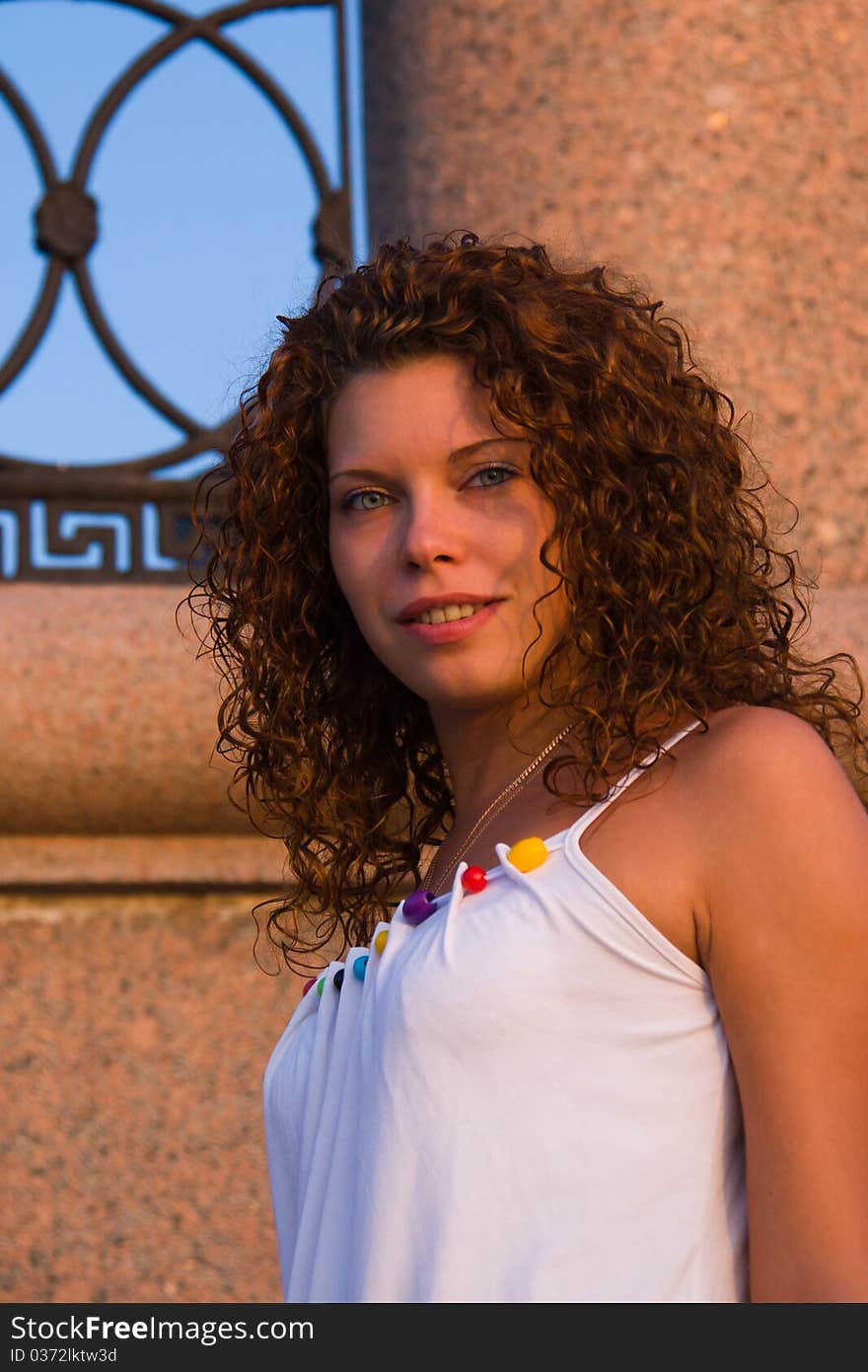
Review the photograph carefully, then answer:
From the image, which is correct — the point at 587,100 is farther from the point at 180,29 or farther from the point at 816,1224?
the point at 816,1224

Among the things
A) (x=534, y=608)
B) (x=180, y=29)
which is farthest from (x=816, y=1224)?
(x=180, y=29)

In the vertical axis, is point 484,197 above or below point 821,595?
above

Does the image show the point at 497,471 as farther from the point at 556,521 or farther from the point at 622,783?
the point at 622,783

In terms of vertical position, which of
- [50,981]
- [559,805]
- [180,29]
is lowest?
[50,981]

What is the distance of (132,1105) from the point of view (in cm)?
315

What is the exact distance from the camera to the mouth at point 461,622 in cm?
193

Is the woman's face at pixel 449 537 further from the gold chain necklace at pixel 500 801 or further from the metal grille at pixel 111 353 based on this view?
the metal grille at pixel 111 353

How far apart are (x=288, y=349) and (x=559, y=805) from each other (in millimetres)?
718

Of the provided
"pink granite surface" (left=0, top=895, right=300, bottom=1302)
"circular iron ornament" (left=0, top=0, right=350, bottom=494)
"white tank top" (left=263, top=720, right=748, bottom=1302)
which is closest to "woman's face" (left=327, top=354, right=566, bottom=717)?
"white tank top" (left=263, top=720, right=748, bottom=1302)

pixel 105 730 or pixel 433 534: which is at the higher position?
pixel 433 534

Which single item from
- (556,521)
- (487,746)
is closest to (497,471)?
(556,521)

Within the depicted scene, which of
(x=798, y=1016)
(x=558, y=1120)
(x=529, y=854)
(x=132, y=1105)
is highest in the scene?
(x=529, y=854)

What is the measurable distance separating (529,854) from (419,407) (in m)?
0.51
